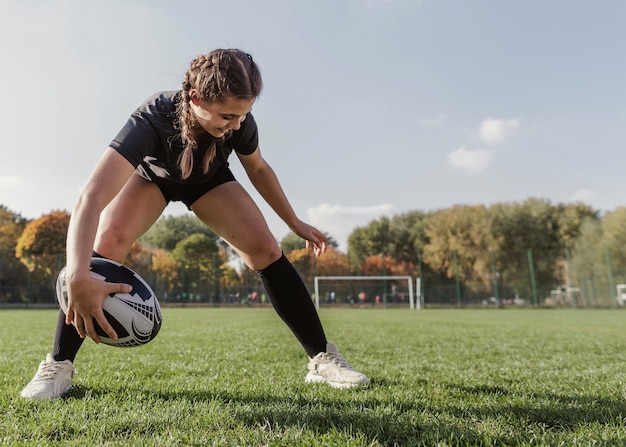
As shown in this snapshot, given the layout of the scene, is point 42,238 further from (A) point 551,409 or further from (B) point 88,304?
(A) point 551,409

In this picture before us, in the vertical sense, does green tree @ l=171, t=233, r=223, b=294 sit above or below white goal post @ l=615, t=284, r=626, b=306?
above

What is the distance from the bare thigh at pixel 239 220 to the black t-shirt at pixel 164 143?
0.17 metres

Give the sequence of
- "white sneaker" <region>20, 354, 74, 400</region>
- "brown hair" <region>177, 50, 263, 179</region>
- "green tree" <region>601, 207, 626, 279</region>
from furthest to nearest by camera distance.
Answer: "green tree" <region>601, 207, 626, 279</region>
"white sneaker" <region>20, 354, 74, 400</region>
"brown hair" <region>177, 50, 263, 179</region>

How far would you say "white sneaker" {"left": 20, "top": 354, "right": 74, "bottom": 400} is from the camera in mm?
2359

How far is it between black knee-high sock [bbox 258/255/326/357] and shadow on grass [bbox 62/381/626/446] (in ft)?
1.09

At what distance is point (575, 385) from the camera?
2.94 meters

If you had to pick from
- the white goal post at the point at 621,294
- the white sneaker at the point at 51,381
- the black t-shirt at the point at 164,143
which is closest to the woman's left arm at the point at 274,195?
the black t-shirt at the point at 164,143

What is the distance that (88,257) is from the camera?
1.76 metres

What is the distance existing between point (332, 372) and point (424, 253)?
48810mm

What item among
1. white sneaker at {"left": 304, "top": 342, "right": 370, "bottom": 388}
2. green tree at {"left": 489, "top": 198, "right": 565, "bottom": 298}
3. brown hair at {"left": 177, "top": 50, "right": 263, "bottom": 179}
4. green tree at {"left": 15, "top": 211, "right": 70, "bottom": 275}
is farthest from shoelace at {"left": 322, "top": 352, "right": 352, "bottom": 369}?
green tree at {"left": 489, "top": 198, "right": 565, "bottom": 298}

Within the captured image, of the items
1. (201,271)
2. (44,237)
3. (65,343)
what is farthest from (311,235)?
(44,237)

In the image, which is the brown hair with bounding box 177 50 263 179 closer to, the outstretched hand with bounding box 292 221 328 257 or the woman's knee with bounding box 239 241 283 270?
the woman's knee with bounding box 239 241 283 270

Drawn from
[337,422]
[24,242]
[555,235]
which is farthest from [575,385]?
[555,235]

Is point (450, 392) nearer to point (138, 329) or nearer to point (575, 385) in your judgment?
point (575, 385)
